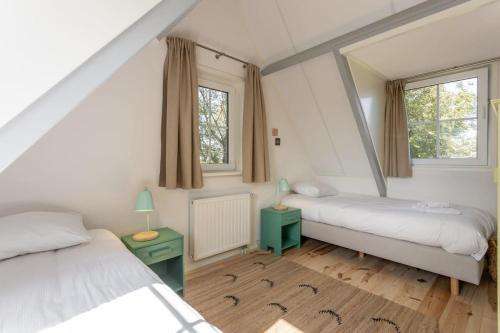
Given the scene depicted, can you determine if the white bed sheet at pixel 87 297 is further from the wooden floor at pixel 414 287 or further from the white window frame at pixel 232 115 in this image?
the white window frame at pixel 232 115

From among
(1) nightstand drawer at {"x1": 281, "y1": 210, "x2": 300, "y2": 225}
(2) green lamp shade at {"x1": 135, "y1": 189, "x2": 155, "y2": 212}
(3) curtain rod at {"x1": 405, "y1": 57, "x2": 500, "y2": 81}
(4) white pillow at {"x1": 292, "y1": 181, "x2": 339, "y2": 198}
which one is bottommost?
(1) nightstand drawer at {"x1": 281, "y1": 210, "x2": 300, "y2": 225}

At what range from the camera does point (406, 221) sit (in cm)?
228

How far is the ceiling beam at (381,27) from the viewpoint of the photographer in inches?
65.9

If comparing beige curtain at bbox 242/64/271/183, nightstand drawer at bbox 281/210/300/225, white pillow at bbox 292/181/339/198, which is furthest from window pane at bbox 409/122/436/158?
beige curtain at bbox 242/64/271/183

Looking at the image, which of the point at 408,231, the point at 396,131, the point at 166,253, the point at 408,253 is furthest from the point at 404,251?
the point at 166,253

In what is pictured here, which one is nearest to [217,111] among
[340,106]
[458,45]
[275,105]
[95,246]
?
[275,105]

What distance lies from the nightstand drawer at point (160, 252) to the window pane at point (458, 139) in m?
3.26

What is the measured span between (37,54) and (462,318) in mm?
2717

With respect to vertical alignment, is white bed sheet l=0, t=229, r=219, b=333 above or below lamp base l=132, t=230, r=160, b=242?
above

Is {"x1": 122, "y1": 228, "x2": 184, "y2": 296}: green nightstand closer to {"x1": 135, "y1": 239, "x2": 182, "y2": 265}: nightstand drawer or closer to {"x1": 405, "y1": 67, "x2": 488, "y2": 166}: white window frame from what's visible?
{"x1": 135, "y1": 239, "x2": 182, "y2": 265}: nightstand drawer

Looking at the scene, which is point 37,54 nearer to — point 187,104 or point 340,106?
point 187,104

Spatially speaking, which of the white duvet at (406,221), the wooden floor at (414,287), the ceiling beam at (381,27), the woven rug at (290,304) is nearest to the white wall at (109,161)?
the woven rug at (290,304)

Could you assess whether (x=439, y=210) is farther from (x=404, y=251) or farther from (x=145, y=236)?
(x=145, y=236)

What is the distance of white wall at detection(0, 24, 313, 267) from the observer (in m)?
1.61
